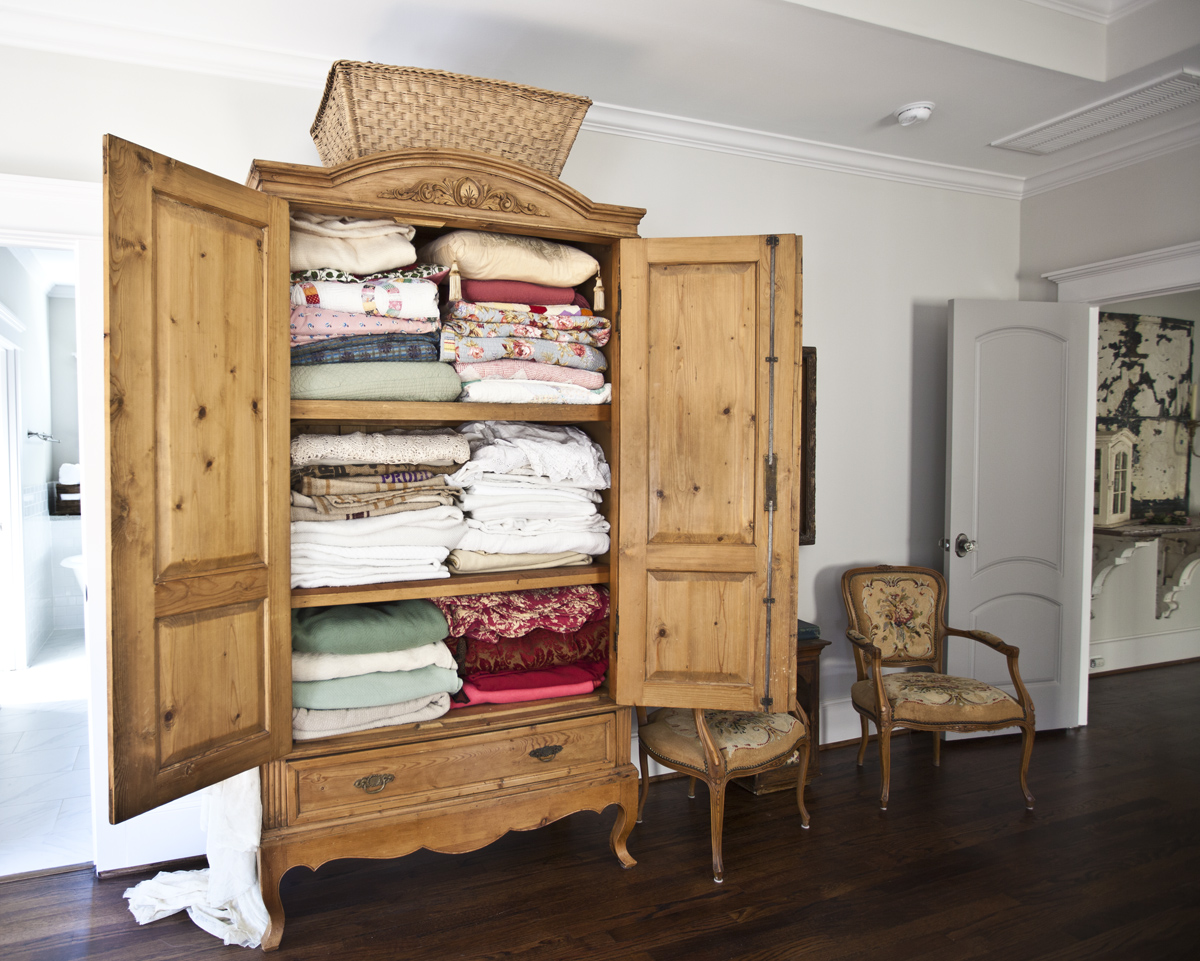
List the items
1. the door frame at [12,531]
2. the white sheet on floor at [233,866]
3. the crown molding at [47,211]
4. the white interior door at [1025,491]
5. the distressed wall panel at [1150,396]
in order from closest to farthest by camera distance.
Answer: the white sheet on floor at [233,866], the crown molding at [47,211], the white interior door at [1025,491], the door frame at [12,531], the distressed wall panel at [1150,396]

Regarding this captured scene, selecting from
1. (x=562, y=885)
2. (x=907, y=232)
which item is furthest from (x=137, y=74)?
(x=907, y=232)

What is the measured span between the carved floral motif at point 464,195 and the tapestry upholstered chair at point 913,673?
2170 mm

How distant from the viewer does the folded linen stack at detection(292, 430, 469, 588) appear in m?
2.23

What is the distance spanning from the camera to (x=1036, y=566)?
3.80 metres

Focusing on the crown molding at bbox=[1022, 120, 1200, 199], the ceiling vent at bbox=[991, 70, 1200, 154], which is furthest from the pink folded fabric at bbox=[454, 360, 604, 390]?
the crown molding at bbox=[1022, 120, 1200, 199]

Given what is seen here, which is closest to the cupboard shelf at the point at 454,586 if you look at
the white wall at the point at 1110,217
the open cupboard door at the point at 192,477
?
the open cupboard door at the point at 192,477

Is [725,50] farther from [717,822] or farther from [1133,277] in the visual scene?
[717,822]

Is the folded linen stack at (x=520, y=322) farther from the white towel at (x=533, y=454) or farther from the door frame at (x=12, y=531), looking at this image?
the door frame at (x=12, y=531)

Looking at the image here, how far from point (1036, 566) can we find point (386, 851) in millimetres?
3215

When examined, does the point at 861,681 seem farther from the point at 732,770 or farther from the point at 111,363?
the point at 111,363

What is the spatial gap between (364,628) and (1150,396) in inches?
192

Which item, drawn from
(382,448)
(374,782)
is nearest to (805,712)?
(374,782)

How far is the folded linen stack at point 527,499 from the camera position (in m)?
2.45

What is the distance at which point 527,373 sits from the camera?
2406 millimetres
